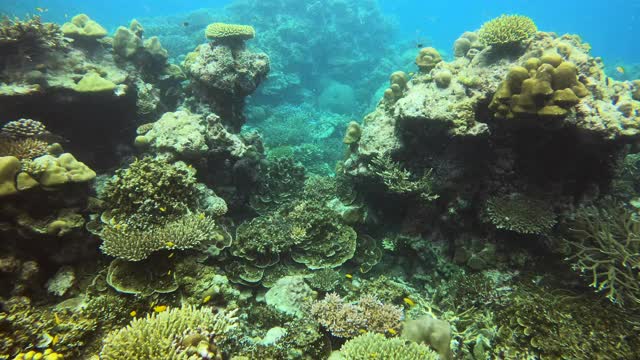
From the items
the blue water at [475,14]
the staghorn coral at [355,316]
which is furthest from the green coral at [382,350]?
the blue water at [475,14]

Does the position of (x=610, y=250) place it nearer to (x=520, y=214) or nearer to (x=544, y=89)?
(x=520, y=214)

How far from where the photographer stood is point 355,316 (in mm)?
5055

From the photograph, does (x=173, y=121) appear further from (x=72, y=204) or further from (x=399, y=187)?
(x=399, y=187)

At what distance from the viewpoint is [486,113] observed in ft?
21.3

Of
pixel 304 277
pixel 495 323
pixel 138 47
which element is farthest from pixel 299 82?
pixel 495 323

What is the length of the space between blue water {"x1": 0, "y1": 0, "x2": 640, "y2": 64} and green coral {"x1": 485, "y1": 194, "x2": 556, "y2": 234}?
54326mm

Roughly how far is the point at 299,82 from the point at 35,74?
665 inches

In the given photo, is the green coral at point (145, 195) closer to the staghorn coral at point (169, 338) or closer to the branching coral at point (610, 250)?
the staghorn coral at point (169, 338)

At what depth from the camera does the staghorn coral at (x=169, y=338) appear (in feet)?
11.4

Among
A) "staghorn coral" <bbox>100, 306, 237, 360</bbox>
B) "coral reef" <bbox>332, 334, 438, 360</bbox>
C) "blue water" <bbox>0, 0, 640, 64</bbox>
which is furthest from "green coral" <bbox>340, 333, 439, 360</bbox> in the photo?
"blue water" <bbox>0, 0, 640, 64</bbox>

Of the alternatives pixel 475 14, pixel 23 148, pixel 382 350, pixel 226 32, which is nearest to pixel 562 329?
pixel 382 350

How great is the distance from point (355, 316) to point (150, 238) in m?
3.46

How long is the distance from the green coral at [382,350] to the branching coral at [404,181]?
3.16 metres

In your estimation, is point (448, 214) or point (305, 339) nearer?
point (305, 339)
